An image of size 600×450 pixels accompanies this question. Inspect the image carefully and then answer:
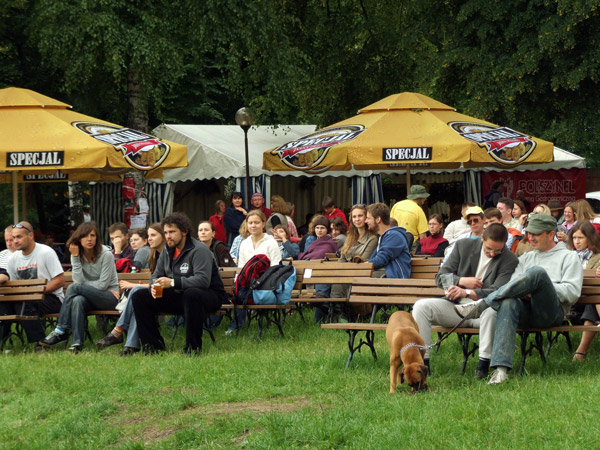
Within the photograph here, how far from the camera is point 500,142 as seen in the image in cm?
1563

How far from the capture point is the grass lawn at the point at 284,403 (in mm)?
6496

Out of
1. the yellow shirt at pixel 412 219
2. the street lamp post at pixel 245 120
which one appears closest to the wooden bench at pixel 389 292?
the yellow shirt at pixel 412 219

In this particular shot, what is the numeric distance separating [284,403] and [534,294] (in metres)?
2.18

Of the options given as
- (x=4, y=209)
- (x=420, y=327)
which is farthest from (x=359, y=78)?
(x=420, y=327)

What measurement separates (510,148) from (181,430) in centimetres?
988

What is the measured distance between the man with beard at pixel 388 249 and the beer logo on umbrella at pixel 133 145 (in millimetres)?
3887

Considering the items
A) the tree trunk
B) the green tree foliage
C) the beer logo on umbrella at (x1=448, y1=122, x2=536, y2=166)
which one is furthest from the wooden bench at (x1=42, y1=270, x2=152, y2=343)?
the green tree foliage

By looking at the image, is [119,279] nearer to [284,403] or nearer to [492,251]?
[284,403]

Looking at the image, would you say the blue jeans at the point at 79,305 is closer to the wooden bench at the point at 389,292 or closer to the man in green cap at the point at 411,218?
the wooden bench at the point at 389,292

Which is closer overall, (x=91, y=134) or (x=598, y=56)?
(x=91, y=134)

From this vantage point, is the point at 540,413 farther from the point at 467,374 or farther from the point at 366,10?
the point at 366,10

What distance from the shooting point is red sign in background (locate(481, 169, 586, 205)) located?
82.3ft

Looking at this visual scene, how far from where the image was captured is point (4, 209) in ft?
82.9

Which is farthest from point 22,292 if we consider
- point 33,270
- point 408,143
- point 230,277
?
point 408,143
